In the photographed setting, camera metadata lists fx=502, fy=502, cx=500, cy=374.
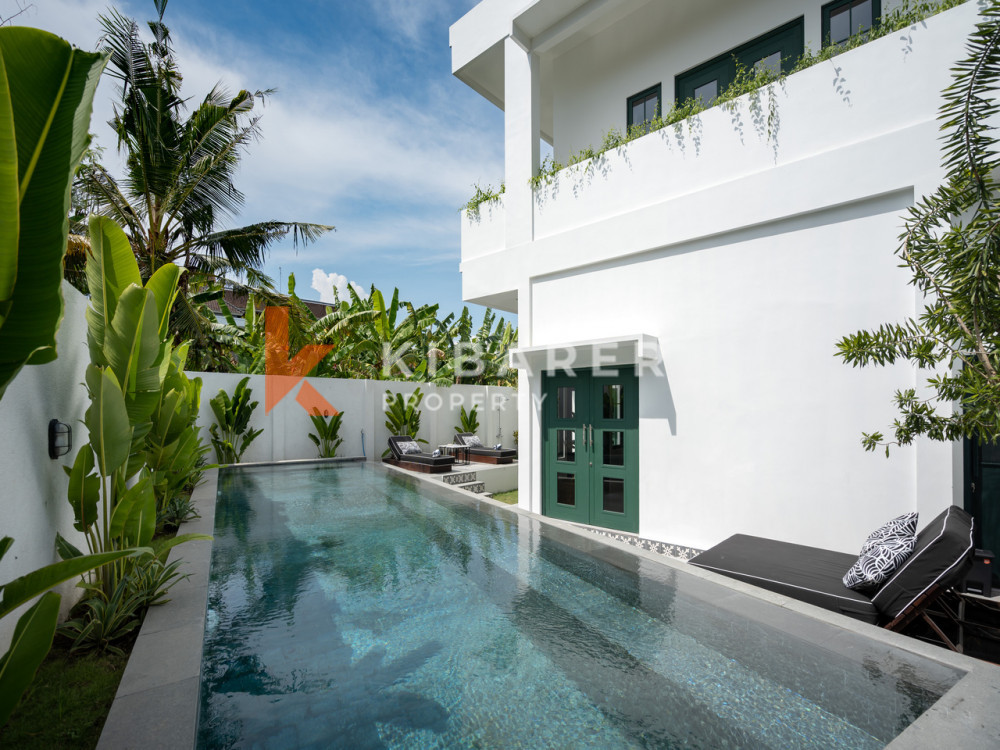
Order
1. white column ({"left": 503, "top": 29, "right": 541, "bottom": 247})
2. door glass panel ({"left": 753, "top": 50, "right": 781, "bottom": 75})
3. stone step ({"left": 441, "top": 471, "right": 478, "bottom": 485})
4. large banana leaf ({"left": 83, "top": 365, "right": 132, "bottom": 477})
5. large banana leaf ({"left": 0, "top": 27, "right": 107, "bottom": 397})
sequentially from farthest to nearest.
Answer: stone step ({"left": 441, "top": 471, "right": 478, "bottom": 485}) → white column ({"left": 503, "top": 29, "right": 541, "bottom": 247}) → door glass panel ({"left": 753, "top": 50, "right": 781, "bottom": 75}) → large banana leaf ({"left": 83, "top": 365, "right": 132, "bottom": 477}) → large banana leaf ({"left": 0, "top": 27, "right": 107, "bottom": 397})

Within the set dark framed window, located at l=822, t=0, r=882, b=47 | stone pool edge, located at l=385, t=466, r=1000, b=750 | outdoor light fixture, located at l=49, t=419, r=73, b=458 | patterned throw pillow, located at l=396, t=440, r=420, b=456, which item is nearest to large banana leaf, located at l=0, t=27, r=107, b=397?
outdoor light fixture, located at l=49, t=419, r=73, b=458

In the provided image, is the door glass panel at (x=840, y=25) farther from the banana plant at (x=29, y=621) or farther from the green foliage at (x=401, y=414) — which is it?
the green foliage at (x=401, y=414)

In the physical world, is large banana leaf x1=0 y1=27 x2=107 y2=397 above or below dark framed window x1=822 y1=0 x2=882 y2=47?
below

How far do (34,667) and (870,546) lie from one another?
5492mm

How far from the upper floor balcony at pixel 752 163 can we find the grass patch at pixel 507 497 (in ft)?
16.3

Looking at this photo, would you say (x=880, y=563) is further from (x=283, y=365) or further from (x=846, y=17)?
(x=283, y=365)

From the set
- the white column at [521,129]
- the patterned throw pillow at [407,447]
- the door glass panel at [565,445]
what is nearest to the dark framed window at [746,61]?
the white column at [521,129]

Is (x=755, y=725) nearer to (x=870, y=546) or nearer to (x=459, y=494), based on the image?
(x=870, y=546)

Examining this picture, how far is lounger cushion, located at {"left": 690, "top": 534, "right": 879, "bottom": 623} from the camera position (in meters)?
4.01

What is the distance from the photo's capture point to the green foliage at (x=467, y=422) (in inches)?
658

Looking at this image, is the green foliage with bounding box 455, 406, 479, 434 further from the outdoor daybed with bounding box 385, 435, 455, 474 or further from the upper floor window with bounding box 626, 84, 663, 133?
the upper floor window with bounding box 626, 84, 663, 133

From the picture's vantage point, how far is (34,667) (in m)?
1.63

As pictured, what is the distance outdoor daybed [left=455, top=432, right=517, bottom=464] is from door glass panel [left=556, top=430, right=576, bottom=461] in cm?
574

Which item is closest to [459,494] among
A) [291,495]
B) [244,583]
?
[291,495]
